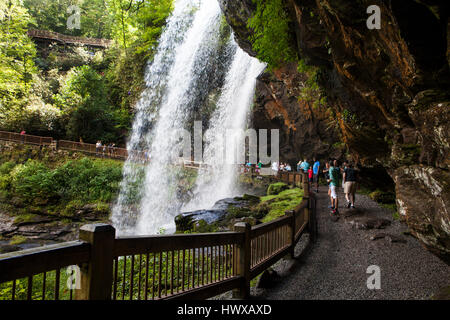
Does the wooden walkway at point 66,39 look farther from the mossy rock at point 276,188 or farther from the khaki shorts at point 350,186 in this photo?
the khaki shorts at point 350,186

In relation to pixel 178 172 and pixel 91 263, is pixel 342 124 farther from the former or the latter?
pixel 178 172

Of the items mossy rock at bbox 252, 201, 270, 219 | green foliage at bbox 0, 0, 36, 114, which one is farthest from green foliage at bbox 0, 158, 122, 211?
mossy rock at bbox 252, 201, 270, 219

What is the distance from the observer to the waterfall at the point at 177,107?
2089 centimetres

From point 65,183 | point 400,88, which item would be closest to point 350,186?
point 400,88

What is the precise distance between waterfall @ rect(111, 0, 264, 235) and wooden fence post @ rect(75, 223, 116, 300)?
16789 millimetres

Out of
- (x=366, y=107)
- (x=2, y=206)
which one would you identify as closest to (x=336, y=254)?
(x=366, y=107)

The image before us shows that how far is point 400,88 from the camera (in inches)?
234

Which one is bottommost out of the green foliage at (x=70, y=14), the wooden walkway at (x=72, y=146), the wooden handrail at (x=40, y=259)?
the wooden handrail at (x=40, y=259)

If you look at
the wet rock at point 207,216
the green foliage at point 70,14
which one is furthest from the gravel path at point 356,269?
the green foliage at point 70,14

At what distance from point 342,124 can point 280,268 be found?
6.53 meters

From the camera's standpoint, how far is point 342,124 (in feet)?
34.4

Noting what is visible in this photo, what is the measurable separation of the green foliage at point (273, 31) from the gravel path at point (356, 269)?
7849 millimetres

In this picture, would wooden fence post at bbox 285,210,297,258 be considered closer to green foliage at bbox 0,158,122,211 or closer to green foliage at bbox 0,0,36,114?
green foliage at bbox 0,158,122,211

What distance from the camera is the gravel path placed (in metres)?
4.95
